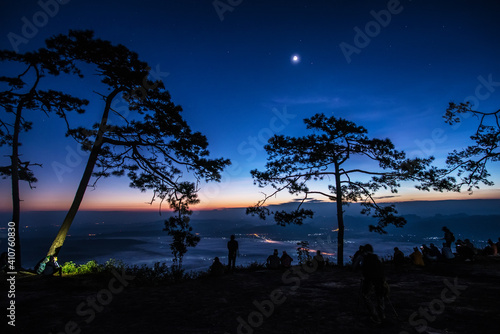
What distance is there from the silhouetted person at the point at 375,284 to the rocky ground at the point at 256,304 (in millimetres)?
220

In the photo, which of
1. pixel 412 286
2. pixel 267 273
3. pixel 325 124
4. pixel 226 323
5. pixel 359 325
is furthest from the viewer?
pixel 325 124

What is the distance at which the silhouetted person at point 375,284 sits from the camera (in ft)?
17.3

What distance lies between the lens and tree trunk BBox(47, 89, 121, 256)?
11.5m

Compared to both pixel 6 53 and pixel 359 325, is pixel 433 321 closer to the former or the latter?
pixel 359 325

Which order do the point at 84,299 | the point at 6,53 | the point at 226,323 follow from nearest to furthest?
the point at 226,323, the point at 84,299, the point at 6,53

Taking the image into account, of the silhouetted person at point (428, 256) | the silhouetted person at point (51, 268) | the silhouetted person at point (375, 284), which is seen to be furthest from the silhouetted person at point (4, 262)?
the silhouetted person at point (428, 256)

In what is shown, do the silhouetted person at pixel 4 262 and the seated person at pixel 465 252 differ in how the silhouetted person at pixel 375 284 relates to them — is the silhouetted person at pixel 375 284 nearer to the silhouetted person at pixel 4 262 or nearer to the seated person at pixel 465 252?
the seated person at pixel 465 252

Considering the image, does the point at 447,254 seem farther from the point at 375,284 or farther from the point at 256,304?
the point at 256,304

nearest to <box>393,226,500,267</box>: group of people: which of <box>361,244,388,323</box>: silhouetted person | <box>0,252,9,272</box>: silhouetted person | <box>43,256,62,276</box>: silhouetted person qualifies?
<box>361,244,388,323</box>: silhouetted person

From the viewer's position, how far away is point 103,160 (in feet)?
42.3

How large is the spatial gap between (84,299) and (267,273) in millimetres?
7857

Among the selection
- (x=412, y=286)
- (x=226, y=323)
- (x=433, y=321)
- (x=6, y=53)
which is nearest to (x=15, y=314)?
(x=226, y=323)

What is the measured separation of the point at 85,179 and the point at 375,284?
13870mm

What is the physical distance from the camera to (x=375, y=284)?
539cm
